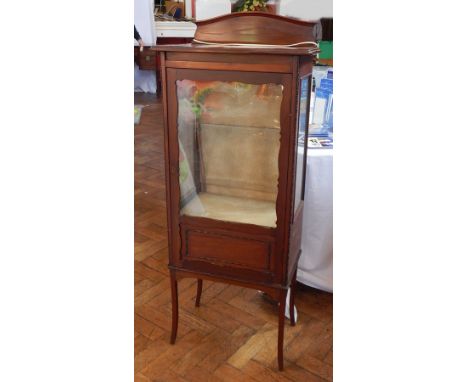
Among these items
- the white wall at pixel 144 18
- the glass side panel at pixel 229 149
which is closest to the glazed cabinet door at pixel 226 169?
the glass side panel at pixel 229 149

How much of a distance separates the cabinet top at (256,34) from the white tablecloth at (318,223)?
446 mm

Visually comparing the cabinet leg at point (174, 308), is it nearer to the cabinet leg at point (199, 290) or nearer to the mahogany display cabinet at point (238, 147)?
the mahogany display cabinet at point (238, 147)

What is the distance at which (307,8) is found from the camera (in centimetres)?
211

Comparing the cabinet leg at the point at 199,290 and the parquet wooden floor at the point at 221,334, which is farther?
the cabinet leg at the point at 199,290

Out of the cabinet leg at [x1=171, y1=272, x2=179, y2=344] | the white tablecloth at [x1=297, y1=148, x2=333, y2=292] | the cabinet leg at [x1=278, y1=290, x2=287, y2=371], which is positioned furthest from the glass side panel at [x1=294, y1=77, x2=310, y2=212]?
the cabinet leg at [x1=171, y1=272, x2=179, y2=344]

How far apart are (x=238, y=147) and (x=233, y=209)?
0.17 metres

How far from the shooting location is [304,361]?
133 centimetres

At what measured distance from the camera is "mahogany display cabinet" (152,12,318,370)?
0.98 metres

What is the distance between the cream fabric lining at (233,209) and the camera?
1.17 m

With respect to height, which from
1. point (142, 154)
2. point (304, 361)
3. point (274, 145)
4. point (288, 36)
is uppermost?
point (288, 36)
